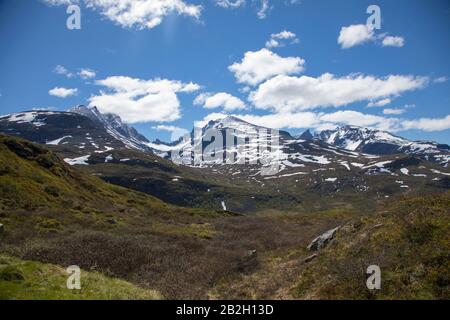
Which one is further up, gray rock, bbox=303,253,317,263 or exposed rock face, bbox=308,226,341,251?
Answer: exposed rock face, bbox=308,226,341,251

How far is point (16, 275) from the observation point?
18.6 m

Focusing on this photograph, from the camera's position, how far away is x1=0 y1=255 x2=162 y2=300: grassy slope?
16.8 m

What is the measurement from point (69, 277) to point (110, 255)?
8.17 m

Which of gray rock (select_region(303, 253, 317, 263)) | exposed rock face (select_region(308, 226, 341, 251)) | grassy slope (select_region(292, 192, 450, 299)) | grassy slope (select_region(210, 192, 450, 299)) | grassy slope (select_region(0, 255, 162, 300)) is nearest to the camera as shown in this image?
grassy slope (select_region(0, 255, 162, 300))

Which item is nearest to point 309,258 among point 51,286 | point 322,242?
point 322,242

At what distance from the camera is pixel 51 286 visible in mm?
18391

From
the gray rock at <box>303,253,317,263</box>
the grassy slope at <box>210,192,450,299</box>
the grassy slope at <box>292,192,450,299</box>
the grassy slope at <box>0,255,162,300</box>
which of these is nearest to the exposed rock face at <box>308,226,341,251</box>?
the grassy slope at <box>210,192,450,299</box>

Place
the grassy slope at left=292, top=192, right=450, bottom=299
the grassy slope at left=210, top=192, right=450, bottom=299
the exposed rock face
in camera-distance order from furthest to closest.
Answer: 1. the exposed rock face
2. the grassy slope at left=210, top=192, right=450, bottom=299
3. the grassy slope at left=292, top=192, right=450, bottom=299

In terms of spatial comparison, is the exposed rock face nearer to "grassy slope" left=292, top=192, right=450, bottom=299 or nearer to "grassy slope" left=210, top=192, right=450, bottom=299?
"grassy slope" left=210, top=192, right=450, bottom=299

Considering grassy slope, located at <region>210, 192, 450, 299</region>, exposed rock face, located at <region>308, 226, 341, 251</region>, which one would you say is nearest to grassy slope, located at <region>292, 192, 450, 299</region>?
grassy slope, located at <region>210, 192, 450, 299</region>

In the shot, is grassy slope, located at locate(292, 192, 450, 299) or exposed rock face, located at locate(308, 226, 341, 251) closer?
grassy slope, located at locate(292, 192, 450, 299)
